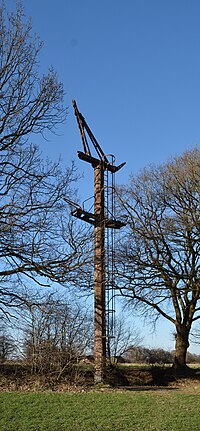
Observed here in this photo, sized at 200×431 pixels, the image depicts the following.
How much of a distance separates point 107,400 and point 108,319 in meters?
4.84

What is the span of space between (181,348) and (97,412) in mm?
12357

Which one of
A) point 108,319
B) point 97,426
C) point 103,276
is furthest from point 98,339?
point 97,426

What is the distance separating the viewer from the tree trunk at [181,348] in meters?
22.2

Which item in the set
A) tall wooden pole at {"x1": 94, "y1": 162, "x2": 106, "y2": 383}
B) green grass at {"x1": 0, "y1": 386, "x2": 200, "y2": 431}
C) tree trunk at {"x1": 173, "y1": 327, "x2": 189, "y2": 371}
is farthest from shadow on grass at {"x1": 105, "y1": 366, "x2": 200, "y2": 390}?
green grass at {"x1": 0, "y1": 386, "x2": 200, "y2": 431}

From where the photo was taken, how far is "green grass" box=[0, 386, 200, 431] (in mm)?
9656

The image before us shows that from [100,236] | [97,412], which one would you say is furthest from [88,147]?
[97,412]

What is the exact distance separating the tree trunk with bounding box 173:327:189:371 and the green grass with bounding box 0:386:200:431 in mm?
8895

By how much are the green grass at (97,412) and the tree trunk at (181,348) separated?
29.2 ft

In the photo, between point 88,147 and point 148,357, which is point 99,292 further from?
point 148,357

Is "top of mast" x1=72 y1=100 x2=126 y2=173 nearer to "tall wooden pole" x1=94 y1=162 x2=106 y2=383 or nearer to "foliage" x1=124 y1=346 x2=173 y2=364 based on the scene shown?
"tall wooden pole" x1=94 y1=162 x2=106 y2=383

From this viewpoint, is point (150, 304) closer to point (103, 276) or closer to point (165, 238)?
point (165, 238)

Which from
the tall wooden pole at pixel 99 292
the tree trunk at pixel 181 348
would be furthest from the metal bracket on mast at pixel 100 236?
the tree trunk at pixel 181 348

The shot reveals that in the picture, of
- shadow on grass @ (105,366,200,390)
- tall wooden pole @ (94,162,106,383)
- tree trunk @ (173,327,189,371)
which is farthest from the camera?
tree trunk @ (173,327,189,371)

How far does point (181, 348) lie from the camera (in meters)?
22.5
